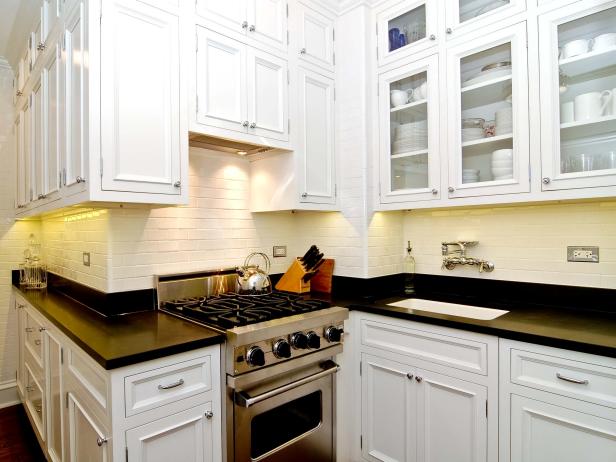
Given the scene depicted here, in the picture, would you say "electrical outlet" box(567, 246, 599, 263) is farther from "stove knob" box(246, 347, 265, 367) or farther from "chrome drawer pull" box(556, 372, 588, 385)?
"stove knob" box(246, 347, 265, 367)

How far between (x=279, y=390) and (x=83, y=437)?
2.72 feet

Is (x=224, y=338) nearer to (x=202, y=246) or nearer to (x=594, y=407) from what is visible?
(x=202, y=246)

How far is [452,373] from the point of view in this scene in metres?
1.75

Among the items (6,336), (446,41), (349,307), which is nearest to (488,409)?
(349,307)

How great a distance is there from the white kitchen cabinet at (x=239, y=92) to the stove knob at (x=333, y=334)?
1.09m

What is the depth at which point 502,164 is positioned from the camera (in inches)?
76.7

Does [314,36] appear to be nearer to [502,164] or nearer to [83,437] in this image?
[502,164]

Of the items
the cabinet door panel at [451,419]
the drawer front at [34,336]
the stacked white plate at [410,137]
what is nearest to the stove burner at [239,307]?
the cabinet door panel at [451,419]

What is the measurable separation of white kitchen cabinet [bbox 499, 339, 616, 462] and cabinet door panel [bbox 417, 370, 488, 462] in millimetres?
99

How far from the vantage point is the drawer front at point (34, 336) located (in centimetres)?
219

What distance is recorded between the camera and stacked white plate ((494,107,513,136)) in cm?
193

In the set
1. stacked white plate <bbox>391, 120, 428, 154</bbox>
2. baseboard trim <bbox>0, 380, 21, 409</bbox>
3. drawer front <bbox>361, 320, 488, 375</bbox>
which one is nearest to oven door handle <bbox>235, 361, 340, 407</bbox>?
drawer front <bbox>361, 320, 488, 375</bbox>

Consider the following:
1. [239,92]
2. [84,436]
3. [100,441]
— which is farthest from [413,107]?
[84,436]

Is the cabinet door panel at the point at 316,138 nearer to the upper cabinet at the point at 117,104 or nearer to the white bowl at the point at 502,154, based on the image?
the upper cabinet at the point at 117,104
